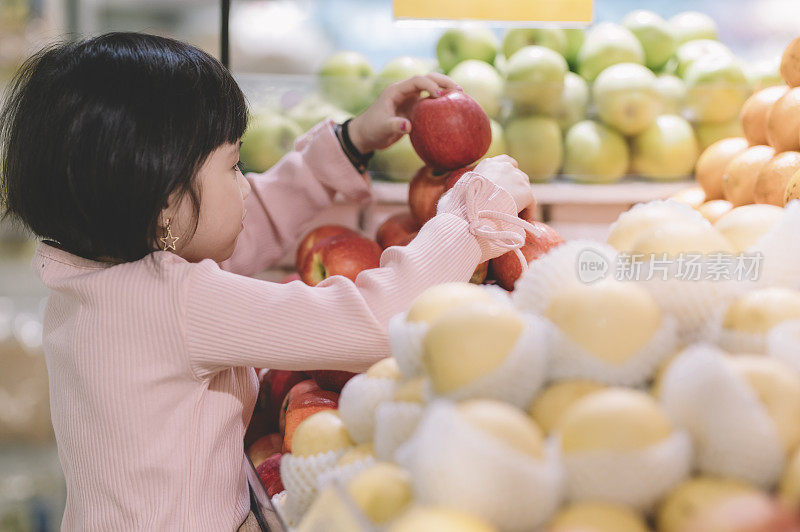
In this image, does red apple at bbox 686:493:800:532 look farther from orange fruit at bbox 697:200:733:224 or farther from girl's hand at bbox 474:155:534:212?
orange fruit at bbox 697:200:733:224

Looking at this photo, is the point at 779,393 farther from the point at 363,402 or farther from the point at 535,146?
the point at 535,146

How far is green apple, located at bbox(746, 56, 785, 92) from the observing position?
1442 millimetres

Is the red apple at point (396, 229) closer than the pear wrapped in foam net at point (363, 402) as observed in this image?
No

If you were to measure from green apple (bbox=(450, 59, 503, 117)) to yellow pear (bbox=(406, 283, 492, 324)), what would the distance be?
31.0 inches

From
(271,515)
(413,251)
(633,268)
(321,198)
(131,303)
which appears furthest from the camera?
(321,198)

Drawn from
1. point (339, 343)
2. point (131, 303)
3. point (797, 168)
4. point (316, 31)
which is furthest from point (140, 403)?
point (316, 31)

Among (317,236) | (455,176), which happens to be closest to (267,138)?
(317,236)

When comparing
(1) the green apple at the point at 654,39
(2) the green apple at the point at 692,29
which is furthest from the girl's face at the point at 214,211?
(2) the green apple at the point at 692,29

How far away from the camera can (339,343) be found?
93 centimetres

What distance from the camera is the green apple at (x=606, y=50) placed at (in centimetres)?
154

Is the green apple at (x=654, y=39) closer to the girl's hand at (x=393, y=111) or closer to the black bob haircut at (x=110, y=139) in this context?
the girl's hand at (x=393, y=111)

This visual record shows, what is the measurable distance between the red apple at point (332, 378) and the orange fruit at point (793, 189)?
0.62m

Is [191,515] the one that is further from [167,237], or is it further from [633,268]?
[633,268]

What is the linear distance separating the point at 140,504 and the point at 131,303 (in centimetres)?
25
